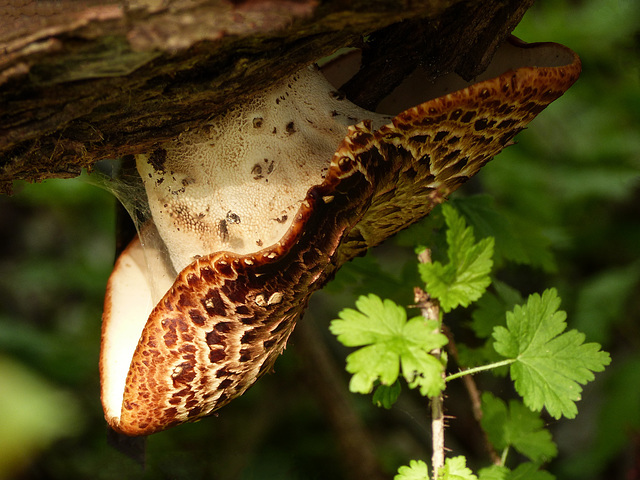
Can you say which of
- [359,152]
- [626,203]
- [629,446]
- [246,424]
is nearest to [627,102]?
[626,203]

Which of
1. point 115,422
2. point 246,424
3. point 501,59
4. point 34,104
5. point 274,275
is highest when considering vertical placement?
point 34,104

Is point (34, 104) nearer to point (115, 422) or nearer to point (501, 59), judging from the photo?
point (115, 422)

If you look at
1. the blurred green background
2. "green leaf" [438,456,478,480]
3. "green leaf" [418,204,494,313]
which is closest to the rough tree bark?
"green leaf" [418,204,494,313]

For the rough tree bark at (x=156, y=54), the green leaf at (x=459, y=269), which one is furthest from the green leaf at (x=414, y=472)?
the rough tree bark at (x=156, y=54)

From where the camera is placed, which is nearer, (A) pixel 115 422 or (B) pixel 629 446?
(A) pixel 115 422

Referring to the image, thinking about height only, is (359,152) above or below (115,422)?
above
